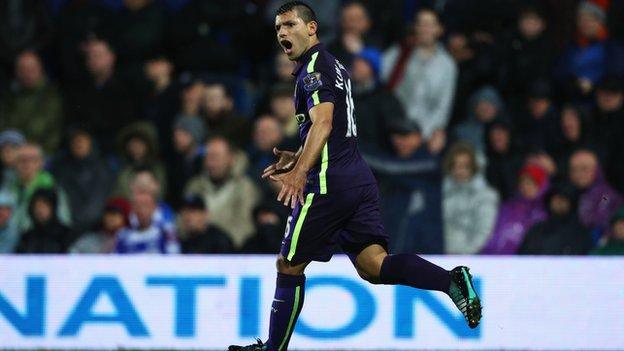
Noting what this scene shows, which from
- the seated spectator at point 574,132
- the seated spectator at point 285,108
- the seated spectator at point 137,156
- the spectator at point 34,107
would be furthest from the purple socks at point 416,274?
the spectator at point 34,107

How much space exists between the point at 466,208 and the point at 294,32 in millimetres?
4425

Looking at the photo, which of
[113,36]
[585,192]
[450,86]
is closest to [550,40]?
[450,86]

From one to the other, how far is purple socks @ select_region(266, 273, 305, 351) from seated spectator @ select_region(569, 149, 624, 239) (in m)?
4.20

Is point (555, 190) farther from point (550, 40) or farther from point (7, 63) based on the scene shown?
point (7, 63)

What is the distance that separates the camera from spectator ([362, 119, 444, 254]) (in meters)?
11.7

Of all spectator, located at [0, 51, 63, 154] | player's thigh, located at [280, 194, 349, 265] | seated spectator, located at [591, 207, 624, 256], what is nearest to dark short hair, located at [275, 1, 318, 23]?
player's thigh, located at [280, 194, 349, 265]

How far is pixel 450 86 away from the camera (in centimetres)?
1278

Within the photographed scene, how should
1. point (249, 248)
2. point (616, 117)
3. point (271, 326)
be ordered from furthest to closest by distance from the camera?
point (616, 117) < point (249, 248) < point (271, 326)

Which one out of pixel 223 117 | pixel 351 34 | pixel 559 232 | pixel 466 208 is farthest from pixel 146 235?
pixel 559 232

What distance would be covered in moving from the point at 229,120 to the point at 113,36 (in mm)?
1683

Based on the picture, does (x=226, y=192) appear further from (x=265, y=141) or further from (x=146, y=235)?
(x=146, y=235)

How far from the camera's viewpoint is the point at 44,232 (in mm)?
11711


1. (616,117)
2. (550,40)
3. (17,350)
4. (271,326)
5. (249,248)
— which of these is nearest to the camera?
(271,326)

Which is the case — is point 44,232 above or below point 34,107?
below
